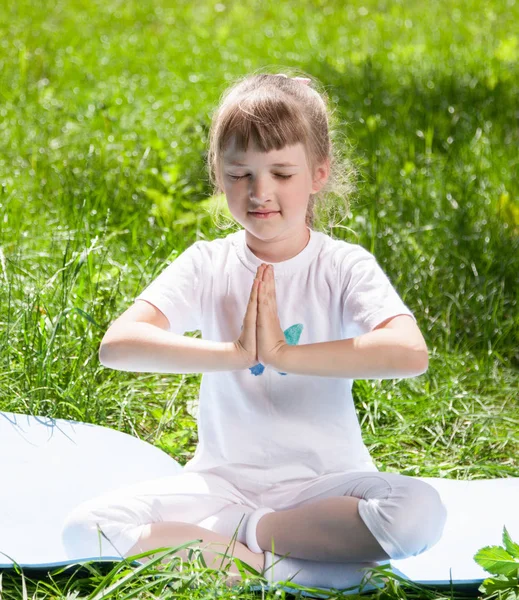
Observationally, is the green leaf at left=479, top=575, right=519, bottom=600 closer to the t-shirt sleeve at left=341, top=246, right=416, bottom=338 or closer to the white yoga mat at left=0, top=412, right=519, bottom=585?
the white yoga mat at left=0, top=412, right=519, bottom=585

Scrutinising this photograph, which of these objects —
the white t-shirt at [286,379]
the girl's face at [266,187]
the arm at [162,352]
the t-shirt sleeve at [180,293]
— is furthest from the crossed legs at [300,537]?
the girl's face at [266,187]

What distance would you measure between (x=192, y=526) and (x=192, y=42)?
206 inches

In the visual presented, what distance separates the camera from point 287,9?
25.2ft

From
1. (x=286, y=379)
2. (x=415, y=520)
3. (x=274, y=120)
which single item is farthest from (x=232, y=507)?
(x=274, y=120)

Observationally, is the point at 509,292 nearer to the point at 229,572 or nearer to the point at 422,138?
the point at 422,138

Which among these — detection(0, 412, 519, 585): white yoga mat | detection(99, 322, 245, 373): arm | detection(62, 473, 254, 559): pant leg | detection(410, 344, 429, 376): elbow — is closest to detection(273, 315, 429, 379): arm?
detection(410, 344, 429, 376): elbow

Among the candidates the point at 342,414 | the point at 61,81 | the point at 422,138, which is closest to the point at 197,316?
the point at 342,414

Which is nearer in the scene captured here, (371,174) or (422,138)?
(371,174)

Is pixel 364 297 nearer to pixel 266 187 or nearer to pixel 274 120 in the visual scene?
pixel 266 187

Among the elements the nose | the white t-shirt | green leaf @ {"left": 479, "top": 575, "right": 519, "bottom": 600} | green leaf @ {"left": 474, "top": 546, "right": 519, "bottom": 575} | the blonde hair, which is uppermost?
the blonde hair

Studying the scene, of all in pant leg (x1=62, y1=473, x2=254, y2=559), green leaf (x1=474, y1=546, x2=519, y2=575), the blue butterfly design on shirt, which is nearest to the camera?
green leaf (x1=474, y1=546, x2=519, y2=575)

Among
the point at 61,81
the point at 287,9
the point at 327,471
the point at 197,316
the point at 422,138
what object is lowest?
the point at 327,471

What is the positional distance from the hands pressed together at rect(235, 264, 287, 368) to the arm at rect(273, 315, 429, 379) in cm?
2

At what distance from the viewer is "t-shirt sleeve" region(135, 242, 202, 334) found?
2.07 meters
